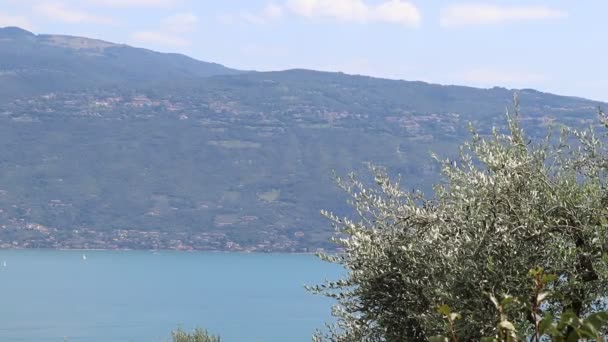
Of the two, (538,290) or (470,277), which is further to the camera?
(470,277)

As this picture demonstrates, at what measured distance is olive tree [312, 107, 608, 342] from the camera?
10641 mm

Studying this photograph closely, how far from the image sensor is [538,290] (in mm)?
4410

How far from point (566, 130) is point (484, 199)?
238 centimetres

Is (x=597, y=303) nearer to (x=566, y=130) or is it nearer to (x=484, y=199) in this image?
(x=484, y=199)

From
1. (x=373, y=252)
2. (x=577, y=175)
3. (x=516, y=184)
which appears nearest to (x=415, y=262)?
(x=373, y=252)

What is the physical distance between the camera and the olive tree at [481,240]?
34.9 feet

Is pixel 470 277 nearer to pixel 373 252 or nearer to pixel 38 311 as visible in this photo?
pixel 373 252

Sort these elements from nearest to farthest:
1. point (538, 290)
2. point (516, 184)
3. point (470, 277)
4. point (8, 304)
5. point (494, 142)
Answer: point (538, 290), point (470, 277), point (516, 184), point (494, 142), point (8, 304)

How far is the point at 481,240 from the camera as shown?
1068 centimetres

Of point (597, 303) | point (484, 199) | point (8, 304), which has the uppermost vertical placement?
point (484, 199)

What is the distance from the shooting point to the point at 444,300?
10.6m

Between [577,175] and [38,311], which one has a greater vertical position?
[577,175]

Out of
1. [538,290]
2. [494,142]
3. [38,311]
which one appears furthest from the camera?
[38,311]

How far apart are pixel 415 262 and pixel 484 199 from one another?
1224 mm
